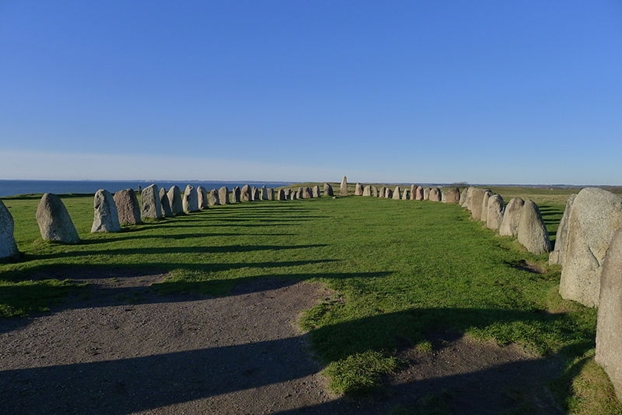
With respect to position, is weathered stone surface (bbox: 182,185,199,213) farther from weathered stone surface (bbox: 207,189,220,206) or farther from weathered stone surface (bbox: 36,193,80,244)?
weathered stone surface (bbox: 36,193,80,244)

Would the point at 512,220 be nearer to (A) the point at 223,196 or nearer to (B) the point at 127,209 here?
(B) the point at 127,209

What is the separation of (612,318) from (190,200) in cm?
2104

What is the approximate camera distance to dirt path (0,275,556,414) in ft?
14.2

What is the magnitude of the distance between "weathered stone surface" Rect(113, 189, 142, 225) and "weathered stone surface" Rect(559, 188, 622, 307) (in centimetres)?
1489

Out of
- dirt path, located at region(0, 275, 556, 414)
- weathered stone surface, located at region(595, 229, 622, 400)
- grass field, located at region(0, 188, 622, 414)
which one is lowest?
dirt path, located at region(0, 275, 556, 414)

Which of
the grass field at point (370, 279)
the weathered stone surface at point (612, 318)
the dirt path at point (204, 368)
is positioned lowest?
the dirt path at point (204, 368)

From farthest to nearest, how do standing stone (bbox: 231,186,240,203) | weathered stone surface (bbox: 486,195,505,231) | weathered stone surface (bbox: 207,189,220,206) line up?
standing stone (bbox: 231,186,240,203) < weathered stone surface (bbox: 207,189,220,206) < weathered stone surface (bbox: 486,195,505,231)

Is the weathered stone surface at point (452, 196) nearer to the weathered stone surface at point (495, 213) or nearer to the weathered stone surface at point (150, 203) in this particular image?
the weathered stone surface at point (495, 213)

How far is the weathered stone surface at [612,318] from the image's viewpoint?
436 centimetres

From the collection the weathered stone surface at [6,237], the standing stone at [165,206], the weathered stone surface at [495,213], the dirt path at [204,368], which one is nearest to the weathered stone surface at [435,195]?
the weathered stone surface at [495,213]

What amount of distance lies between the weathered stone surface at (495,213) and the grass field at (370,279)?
372mm

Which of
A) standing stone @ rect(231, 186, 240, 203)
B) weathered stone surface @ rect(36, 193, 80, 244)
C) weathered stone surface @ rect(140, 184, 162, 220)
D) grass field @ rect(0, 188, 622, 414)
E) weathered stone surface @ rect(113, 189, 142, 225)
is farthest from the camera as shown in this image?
standing stone @ rect(231, 186, 240, 203)

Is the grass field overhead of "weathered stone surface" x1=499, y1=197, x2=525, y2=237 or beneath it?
beneath

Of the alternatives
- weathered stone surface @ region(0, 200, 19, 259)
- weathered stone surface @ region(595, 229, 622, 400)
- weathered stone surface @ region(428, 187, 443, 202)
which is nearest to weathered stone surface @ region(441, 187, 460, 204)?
weathered stone surface @ region(428, 187, 443, 202)
